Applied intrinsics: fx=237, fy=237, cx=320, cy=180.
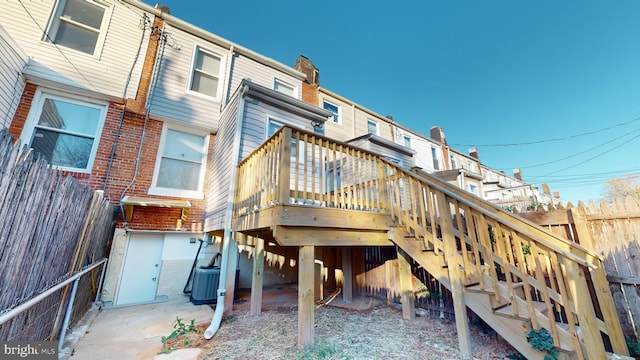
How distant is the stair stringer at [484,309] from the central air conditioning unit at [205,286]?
4.12 m

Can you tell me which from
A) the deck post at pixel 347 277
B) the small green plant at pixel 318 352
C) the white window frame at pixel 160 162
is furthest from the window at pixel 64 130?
the deck post at pixel 347 277

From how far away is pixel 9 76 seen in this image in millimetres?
4824

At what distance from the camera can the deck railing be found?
2.37m

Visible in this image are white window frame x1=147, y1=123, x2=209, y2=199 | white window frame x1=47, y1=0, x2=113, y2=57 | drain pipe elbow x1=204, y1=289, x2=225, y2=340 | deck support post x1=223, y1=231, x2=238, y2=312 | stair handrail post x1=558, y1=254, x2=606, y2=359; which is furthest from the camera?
white window frame x1=147, y1=123, x2=209, y2=199

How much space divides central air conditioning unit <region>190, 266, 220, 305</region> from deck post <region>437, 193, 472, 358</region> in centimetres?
469

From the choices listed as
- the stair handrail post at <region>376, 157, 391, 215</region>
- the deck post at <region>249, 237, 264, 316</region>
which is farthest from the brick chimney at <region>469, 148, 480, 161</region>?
the deck post at <region>249, 237, 264, 316</region>

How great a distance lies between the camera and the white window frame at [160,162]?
6078 millimetres

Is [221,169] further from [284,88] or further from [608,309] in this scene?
[608,309]

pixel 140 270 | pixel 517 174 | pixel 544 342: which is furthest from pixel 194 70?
pixel 517 174

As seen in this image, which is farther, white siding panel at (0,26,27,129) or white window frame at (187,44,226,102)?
white window frame at (187,44,226,102)

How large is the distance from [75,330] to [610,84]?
21.6 metres

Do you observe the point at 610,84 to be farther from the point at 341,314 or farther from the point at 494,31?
the point at 341,314

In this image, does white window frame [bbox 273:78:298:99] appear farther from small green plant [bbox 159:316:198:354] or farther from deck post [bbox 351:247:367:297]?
small green plant [bbox 159:316:198:354]

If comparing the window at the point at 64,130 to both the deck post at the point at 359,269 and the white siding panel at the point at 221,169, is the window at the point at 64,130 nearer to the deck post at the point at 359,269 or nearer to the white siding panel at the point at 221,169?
the white siding panel at the point at 221,169
